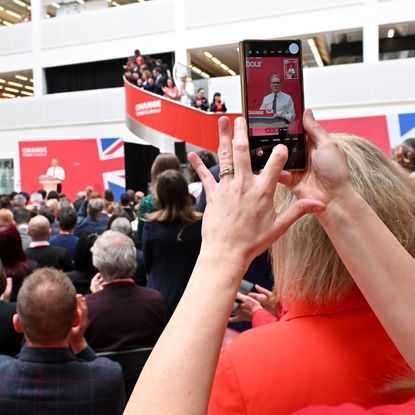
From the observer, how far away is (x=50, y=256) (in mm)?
3699

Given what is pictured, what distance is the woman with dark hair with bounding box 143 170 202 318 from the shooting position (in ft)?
9.96

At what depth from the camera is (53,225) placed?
531cm

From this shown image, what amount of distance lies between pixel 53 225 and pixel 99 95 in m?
11.6

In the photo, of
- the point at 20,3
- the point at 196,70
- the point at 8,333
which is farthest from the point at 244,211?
the point at 20,3

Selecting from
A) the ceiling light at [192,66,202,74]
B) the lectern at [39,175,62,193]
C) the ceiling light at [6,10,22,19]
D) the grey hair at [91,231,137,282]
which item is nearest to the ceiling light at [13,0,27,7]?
the ceiling light at [6,10,22,19]

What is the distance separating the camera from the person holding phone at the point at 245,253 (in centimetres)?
66

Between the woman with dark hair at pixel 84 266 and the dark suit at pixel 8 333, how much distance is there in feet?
2.99

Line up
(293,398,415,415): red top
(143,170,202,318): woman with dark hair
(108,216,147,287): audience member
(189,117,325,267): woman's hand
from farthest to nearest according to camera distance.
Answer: (108,216,147,287): audience member
(143,170,202,318): woman with dark hair
(189,117,325,267): woman's hand
(293,398,415,415): red top

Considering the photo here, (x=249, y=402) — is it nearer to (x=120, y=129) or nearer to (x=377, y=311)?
(x=377, y=311)

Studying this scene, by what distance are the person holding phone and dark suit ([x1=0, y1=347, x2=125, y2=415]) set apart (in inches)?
40.3

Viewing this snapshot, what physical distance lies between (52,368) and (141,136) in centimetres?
1125

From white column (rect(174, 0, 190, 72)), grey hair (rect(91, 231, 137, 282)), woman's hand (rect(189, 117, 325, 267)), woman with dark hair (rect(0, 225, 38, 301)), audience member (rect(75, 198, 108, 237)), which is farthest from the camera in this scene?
white column (rect(174, 0, 190, 72))

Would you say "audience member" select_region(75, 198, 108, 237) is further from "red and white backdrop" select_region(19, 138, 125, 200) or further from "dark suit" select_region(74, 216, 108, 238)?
"red and white backdrop" select_region(19, 138, 125, 200)

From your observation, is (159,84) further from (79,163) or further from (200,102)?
(79,163)
